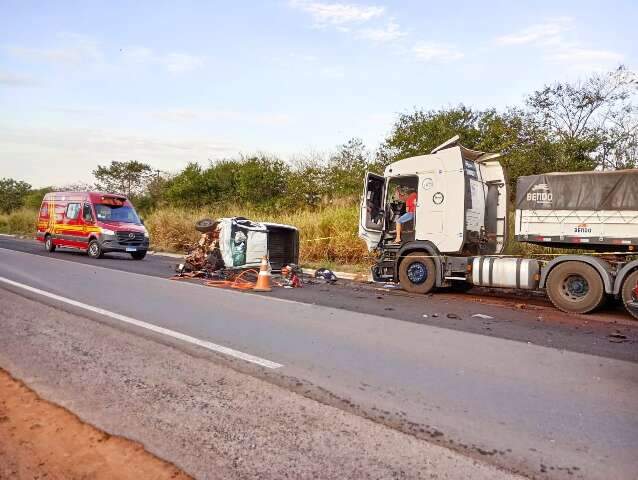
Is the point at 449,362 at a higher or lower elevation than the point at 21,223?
lower

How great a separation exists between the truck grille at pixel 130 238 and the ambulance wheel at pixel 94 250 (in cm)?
73

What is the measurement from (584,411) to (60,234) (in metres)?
19.0

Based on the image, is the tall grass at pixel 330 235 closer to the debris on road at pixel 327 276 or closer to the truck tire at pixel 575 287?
the debris on road at pixel 327 276

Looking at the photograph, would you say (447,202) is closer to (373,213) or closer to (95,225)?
(373,213)

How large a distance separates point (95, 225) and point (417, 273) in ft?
38.6

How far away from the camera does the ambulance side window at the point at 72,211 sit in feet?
61.1

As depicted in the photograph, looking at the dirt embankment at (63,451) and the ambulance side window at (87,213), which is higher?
the ambulance side window at (87,213)

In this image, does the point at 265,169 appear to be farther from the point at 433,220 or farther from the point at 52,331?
the point at 52,331

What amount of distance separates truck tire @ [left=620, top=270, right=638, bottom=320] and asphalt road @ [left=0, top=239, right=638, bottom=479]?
30cm

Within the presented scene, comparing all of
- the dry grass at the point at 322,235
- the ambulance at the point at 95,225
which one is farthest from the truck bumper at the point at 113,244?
the dry grass at the point at 322,235

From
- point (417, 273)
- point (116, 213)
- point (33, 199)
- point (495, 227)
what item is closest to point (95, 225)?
point (116, 213)

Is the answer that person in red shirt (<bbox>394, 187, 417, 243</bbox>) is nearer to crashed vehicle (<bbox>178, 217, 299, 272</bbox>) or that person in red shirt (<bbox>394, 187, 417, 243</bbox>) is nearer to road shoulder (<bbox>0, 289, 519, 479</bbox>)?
crashed vehicle (<bbox>178, 217, 299, 272</bbox>)

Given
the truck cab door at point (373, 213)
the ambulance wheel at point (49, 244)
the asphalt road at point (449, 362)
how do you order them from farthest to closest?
the ambulance wheel at point (49, 244) → the truck cab door at point (373, 213) → the asphalt road at point (449, 362)

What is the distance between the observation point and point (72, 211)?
18.8m
